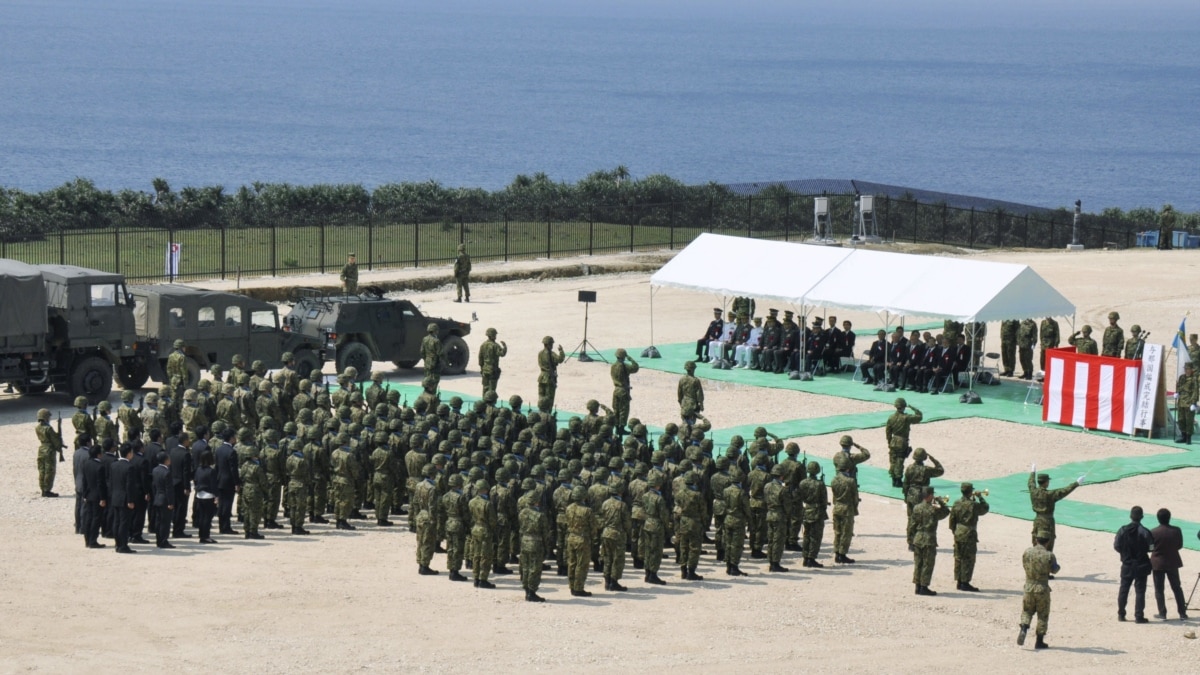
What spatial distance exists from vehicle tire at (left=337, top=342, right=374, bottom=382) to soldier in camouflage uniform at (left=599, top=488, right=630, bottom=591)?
1296 cm

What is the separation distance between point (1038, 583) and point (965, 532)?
7.05 feet

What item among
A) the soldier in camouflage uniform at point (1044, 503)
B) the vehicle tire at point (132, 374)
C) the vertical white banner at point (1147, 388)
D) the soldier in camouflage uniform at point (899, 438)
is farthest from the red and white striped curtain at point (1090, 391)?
the vehicle tire at point (132, 374)

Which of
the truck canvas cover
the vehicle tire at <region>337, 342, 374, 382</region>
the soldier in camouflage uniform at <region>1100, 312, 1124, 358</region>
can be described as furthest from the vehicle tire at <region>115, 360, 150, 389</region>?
the soldier in camouflage uniform at <region>1100, 312, 1124, 358</region>

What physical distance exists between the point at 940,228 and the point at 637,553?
42.6m

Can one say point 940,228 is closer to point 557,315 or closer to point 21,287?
point 557,315

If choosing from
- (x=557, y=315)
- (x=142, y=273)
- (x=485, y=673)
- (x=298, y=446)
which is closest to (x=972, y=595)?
(x=485, y=673)

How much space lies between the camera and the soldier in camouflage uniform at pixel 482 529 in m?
17.7

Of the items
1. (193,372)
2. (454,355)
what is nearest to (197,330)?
(193,372)

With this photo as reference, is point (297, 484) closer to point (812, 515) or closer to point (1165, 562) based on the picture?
point (812, 515)

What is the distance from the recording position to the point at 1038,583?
15.9 meters

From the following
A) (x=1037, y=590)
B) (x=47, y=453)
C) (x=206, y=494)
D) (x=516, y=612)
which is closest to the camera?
(x=1037, y=590)

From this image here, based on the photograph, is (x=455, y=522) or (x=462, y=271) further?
(x=462, y=271)

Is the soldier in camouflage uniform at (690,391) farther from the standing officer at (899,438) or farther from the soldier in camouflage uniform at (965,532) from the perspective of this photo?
the soldier in camouflage uniform at (965,532)

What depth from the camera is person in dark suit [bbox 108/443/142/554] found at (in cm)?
1886
